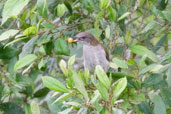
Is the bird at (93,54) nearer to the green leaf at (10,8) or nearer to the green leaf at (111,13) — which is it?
the green leaf at (111,13)

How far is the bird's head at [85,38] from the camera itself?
4.01 m

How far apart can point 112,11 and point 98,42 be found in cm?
120

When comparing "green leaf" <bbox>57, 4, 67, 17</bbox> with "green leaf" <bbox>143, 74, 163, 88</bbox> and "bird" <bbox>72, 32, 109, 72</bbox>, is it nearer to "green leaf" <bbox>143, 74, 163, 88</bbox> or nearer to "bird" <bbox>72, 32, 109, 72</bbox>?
"bird" <bbox>72, 32, 109, 72</bbox>

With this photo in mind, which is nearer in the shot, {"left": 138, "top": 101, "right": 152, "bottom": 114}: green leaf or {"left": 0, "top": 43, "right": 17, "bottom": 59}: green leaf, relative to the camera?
{"left": 138, "top": 101, "right": 152, "bottom": 114}: green leaf

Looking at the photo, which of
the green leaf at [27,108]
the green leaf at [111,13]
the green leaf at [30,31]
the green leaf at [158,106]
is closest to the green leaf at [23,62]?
the green leaf at [30,31]

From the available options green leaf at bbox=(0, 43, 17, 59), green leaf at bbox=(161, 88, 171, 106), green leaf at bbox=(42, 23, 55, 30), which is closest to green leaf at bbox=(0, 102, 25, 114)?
green leaf at bbox=(0, 43, 17, 59)

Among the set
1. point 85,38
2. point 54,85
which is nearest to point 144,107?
point 54,85

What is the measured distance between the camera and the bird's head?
158 inches

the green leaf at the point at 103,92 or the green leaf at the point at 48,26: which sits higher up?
the green leaf at the point at 48,26

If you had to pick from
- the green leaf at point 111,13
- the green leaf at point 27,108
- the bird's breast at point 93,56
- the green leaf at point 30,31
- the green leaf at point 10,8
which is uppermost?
the green leaf at point 10,8

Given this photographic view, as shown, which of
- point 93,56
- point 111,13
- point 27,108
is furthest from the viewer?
point 93,56

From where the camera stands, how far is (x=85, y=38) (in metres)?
4.21

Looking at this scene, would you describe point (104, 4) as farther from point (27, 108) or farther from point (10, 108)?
point (10, 108)

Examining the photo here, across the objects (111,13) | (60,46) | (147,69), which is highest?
(111,13)
